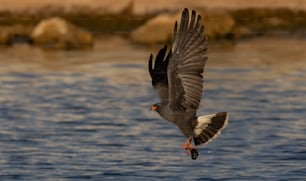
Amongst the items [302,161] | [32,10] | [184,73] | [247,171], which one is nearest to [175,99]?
[184,73]

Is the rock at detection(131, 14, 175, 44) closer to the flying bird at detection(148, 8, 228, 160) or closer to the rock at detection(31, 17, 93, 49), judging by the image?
the rock at detection(31, 17, 93, 49)

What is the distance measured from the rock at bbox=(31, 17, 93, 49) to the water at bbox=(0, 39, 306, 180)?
9.95ft

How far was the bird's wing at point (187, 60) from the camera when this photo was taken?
1172cm

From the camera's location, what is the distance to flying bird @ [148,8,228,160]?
11742 mm

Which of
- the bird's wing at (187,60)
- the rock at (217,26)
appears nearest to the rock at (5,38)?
the rock at (217,26)

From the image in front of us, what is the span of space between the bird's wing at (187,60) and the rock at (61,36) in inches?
880

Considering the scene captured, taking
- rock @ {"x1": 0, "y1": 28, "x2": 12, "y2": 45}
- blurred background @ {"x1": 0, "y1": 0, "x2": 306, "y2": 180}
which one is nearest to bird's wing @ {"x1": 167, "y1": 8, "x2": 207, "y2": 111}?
blurred background @ {"x1": 0, "y1": 0, "x2": 306, "y2": 180}

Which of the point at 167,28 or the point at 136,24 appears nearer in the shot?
the point at 167,28

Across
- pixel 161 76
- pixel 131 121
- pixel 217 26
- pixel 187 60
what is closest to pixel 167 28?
pixel 217 26

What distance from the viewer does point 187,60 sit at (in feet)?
38.8

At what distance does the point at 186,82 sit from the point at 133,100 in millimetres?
10075

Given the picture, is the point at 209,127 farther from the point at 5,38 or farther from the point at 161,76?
the point at 5,38

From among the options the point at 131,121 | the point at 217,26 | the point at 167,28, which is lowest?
the point at 217,26

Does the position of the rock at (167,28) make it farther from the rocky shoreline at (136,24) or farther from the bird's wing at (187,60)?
the bird's wing at (187,60)
